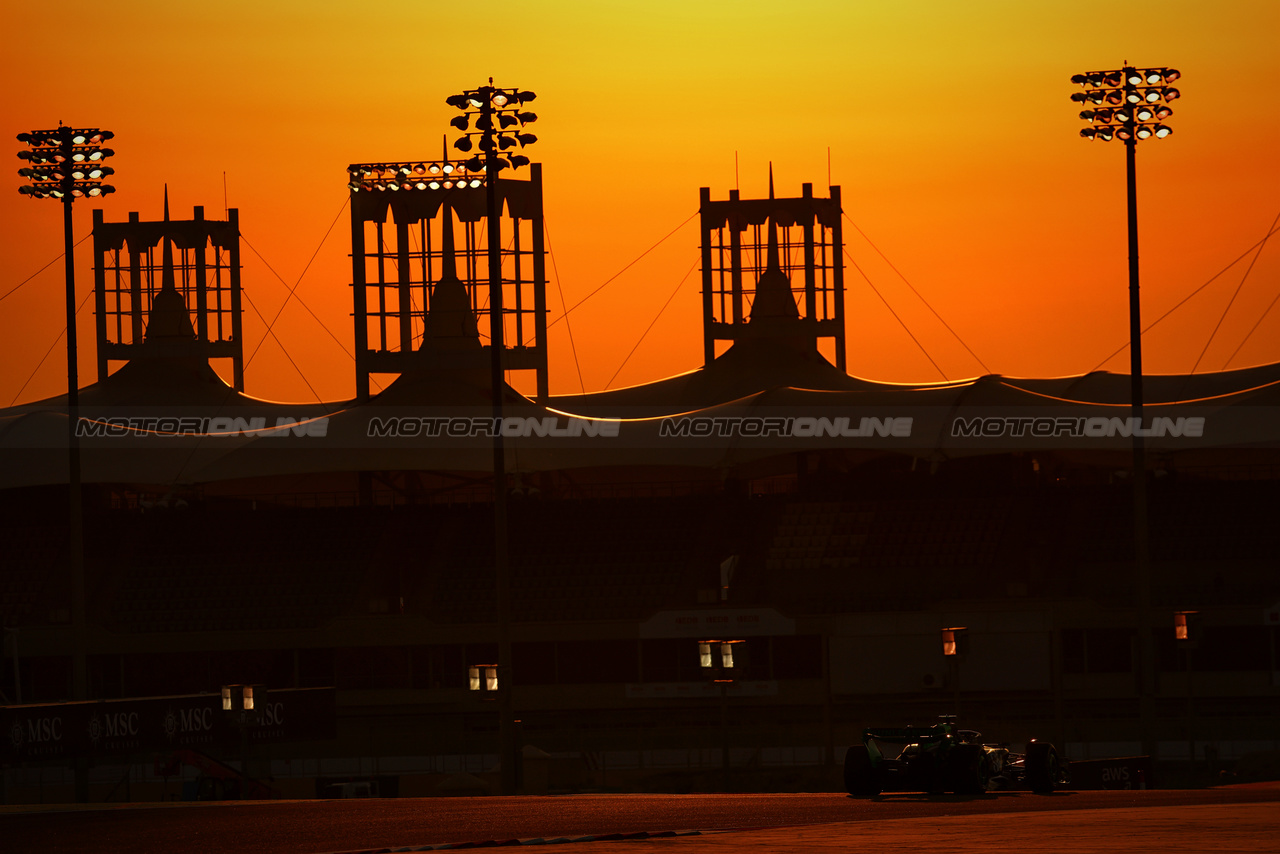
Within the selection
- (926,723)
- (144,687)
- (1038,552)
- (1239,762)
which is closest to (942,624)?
(926,723)

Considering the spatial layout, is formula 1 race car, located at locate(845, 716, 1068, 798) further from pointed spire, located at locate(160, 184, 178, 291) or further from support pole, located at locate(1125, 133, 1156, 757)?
pointed spire, located at locate(160, 184, 178, 291)

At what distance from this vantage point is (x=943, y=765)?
20922 millimetres

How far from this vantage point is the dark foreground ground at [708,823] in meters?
14.7

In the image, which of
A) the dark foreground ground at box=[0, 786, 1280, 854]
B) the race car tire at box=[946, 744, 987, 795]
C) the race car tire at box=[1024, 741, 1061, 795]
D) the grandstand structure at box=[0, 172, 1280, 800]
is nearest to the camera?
the dark foreground ground at box=[0, 786, 1280, 854]

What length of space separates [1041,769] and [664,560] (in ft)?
96.8

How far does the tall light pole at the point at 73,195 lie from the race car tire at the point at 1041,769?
67.3 feet

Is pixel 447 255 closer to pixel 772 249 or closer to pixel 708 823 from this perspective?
pixel 772 249

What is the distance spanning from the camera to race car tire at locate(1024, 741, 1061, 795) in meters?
21.4

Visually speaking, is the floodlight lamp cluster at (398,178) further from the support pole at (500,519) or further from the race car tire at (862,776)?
the race car tire at (862,776)

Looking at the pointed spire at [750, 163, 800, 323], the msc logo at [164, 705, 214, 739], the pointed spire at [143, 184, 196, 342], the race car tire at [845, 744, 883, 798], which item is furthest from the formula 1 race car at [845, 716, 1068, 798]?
the pointed spire at [143, 184, 196, 342]

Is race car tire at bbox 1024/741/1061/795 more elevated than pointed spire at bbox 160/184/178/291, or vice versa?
pointed spire at bbox 160/184/178/291

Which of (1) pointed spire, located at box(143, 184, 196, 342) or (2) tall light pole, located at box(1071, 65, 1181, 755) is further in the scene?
(1) pointed spire, located at box(143, 184, 196, 342)

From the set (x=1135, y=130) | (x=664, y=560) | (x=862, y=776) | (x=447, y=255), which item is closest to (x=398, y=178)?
(x=447, y=255)

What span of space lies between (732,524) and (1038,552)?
354 inches
